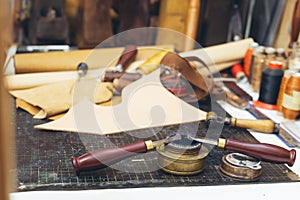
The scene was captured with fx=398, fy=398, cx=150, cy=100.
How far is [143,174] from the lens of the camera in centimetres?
68

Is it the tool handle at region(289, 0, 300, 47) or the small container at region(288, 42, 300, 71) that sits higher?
the tool handle at region(289, 0, 300, 47)

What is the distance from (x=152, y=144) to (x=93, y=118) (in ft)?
0.85

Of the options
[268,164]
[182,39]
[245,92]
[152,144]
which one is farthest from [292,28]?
[152,144]

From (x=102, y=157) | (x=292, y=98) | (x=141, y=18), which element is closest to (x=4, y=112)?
(x=102, y=157)

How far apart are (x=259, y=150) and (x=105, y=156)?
0.89 feet

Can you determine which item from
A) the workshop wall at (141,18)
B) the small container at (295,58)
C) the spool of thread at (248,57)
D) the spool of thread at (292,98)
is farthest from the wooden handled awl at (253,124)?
the workshop wall at (141,18)

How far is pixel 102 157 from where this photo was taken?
0.66 meters

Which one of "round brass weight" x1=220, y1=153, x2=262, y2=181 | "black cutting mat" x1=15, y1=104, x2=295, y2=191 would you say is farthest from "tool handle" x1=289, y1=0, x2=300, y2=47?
"round brass weight" x1=220, y1=153, x2=262, y2=181

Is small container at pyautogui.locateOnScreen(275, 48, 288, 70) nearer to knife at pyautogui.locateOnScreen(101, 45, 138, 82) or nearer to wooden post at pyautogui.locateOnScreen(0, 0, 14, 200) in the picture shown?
knife at pyautogui.locateOnScreen(101, 45, 138, 82)

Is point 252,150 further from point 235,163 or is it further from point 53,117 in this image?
point 53,117

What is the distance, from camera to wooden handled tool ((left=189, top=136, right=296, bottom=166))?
70 centimetres

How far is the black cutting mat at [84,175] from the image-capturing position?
64 cm

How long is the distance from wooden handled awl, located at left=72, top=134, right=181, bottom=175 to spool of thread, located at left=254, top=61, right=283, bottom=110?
473 mm

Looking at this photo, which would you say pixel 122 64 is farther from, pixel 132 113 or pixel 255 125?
pixel 255 125
